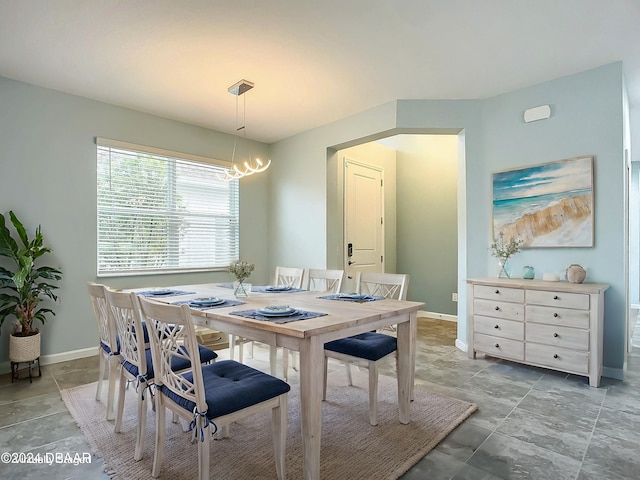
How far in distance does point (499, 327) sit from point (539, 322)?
348mm

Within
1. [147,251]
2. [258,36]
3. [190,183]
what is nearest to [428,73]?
[258,36]

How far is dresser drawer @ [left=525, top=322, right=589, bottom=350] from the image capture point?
9.49 ft

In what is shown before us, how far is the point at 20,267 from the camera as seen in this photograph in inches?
123

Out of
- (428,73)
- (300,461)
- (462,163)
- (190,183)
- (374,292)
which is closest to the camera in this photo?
(300,461)

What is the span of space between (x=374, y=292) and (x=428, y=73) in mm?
2021

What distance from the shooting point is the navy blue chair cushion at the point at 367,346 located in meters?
2.26

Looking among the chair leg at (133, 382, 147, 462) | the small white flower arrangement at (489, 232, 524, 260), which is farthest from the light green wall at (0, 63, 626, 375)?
the chair leg at (133, 382, 147, 462)

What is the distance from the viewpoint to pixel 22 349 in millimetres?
3045

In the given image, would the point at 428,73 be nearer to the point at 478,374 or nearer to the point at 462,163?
the point at 462,163

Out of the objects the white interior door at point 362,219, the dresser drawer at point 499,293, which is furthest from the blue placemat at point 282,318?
the white interior door at point 362,219

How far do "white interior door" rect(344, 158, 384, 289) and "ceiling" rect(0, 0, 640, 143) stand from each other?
141 centimetres

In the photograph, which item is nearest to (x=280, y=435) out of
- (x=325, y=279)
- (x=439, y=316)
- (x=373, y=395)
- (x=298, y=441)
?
(x=298, y=441)

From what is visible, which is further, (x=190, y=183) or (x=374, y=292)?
(x=190, y=183)

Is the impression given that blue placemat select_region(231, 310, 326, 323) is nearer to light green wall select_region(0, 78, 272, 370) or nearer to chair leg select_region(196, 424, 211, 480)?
chair leg select_region(196, 424, 211, 480)
